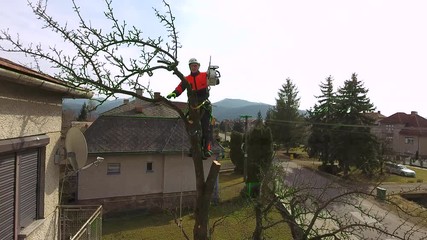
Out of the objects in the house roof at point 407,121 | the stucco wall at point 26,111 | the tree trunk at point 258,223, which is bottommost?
the tree trunk at point 258,223

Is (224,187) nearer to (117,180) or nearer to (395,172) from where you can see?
(117,180)

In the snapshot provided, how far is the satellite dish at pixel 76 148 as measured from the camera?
687cm

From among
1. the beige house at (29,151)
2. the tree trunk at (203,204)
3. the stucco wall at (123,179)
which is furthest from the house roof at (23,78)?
the stucco wall at (123,179)

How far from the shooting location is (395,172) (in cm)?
3525

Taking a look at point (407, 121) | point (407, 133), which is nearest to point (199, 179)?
point (407, 133)

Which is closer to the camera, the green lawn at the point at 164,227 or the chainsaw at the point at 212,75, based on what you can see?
the chainsaw at the point at 212,75

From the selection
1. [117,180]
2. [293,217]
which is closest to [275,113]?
[117,180]

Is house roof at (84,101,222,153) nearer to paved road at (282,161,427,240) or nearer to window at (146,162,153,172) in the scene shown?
window at (146,162,153,172)

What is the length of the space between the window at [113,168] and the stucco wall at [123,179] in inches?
6.6

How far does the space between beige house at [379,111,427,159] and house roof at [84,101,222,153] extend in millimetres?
40542

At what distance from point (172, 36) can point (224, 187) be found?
21.6 meters

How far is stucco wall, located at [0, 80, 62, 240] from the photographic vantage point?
15.2 ft

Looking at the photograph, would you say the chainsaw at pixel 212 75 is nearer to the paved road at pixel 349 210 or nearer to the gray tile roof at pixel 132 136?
the paved road at pixel 349 210

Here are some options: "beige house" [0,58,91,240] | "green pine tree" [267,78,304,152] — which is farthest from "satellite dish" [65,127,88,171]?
"green pine tree" [267,78,304,152]
